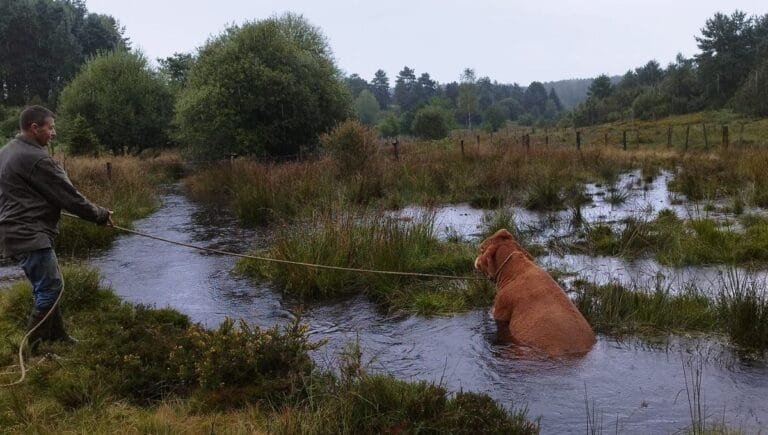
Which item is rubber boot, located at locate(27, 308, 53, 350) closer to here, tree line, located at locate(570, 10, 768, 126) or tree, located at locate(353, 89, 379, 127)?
tree line, located at locate(570, 10, 768, 126)

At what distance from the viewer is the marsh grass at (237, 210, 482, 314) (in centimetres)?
746

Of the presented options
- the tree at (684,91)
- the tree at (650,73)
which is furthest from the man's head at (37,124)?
the tree at (650,73)

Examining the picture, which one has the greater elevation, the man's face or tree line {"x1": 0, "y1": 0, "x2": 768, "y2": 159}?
tree line {"x1": 0, "y1": 0, "x2": 768, "y2": 159}

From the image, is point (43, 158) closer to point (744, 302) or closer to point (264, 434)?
point (264, 434)

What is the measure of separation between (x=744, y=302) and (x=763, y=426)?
5.77ft

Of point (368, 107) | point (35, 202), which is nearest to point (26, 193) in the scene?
point (35, 202)

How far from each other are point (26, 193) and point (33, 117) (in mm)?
702

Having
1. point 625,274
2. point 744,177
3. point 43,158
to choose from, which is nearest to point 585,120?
point 744,177

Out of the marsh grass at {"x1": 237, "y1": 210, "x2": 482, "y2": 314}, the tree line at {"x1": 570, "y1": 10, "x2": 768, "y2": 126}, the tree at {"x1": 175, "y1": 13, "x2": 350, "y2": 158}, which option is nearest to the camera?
the marsh grass at {"x1": 237, "y1": 210, "x2": 482, "y2": 314}

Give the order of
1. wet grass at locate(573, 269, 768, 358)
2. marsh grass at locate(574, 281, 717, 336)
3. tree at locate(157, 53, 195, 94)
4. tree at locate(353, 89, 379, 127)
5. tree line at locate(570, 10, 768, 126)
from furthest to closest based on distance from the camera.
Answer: tree at locate(353, 89, 379, 127)
tree line at locate(570, 10, 768, 126)
tree at locate(157, 53, 195, 94)
marsh grass at locate(574, 281, 717, 336)
wet grass at locate(573, 269, 768, 358)

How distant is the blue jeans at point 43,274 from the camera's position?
5367mm

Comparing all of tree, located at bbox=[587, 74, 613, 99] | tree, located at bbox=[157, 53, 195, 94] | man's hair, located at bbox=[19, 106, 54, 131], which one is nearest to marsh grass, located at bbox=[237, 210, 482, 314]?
man's hair, located at bbox=[19, 106, 54, 131]

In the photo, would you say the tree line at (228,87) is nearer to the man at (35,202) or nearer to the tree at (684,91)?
the tree at (684,91)

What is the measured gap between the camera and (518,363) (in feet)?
17.3
